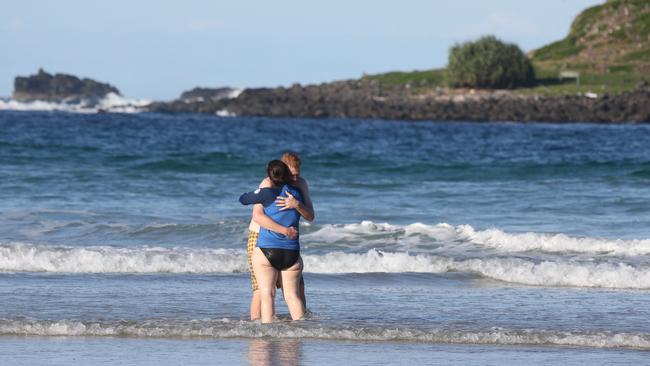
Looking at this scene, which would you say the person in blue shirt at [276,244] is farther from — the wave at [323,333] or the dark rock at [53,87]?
the dark rock at [53,87]

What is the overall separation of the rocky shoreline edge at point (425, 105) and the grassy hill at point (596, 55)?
3711mm

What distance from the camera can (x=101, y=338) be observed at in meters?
10.0

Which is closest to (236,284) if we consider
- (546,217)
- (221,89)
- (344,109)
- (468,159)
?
(546,217)

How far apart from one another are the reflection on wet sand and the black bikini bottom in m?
0.63

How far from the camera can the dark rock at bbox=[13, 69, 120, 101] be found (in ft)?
468

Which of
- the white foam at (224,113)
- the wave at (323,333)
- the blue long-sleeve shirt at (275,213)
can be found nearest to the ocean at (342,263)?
the wave at (323,333)

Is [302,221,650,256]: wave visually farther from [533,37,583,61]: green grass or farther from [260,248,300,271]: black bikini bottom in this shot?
[533,37,583,61]: green grass

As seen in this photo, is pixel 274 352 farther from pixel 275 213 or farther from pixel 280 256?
pixel 275 213

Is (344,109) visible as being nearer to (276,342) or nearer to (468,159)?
(468,159)

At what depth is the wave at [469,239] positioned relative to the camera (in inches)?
645

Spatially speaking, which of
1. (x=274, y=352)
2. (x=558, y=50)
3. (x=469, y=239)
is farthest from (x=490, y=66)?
(x=274, y=352)

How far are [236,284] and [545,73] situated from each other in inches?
3222

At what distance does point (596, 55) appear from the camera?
95.2 metres

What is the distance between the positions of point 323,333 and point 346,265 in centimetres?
459
